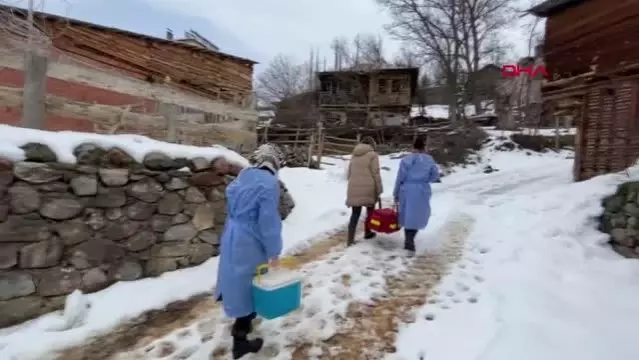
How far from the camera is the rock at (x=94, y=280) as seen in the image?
164 inches

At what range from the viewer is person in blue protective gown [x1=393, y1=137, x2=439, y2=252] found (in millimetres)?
5633

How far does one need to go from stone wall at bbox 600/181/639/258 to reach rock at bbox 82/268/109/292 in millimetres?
5978

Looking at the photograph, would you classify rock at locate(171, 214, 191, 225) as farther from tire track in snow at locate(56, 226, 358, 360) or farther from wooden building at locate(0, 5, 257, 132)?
wooden building at locate(0, 5, 257, 132)

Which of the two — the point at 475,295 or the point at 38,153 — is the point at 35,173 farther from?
the point at 475,295

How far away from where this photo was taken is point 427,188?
572cm

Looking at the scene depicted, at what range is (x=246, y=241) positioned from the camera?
9.87 ft

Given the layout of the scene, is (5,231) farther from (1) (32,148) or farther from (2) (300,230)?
(2) (300,230)

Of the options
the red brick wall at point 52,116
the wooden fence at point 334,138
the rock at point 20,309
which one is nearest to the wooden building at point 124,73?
the red brick wall at point 52,116

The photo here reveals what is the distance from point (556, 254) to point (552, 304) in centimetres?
153

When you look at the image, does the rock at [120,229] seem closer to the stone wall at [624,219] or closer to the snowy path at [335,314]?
the snowy path at [335,314]

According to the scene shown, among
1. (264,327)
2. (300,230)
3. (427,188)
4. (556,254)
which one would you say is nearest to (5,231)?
(264,327)

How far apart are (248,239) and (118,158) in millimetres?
2259

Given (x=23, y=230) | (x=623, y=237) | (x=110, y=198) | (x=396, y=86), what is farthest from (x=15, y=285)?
(x=396, y=86)

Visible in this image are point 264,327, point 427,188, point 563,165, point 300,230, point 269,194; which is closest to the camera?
point 269,194
